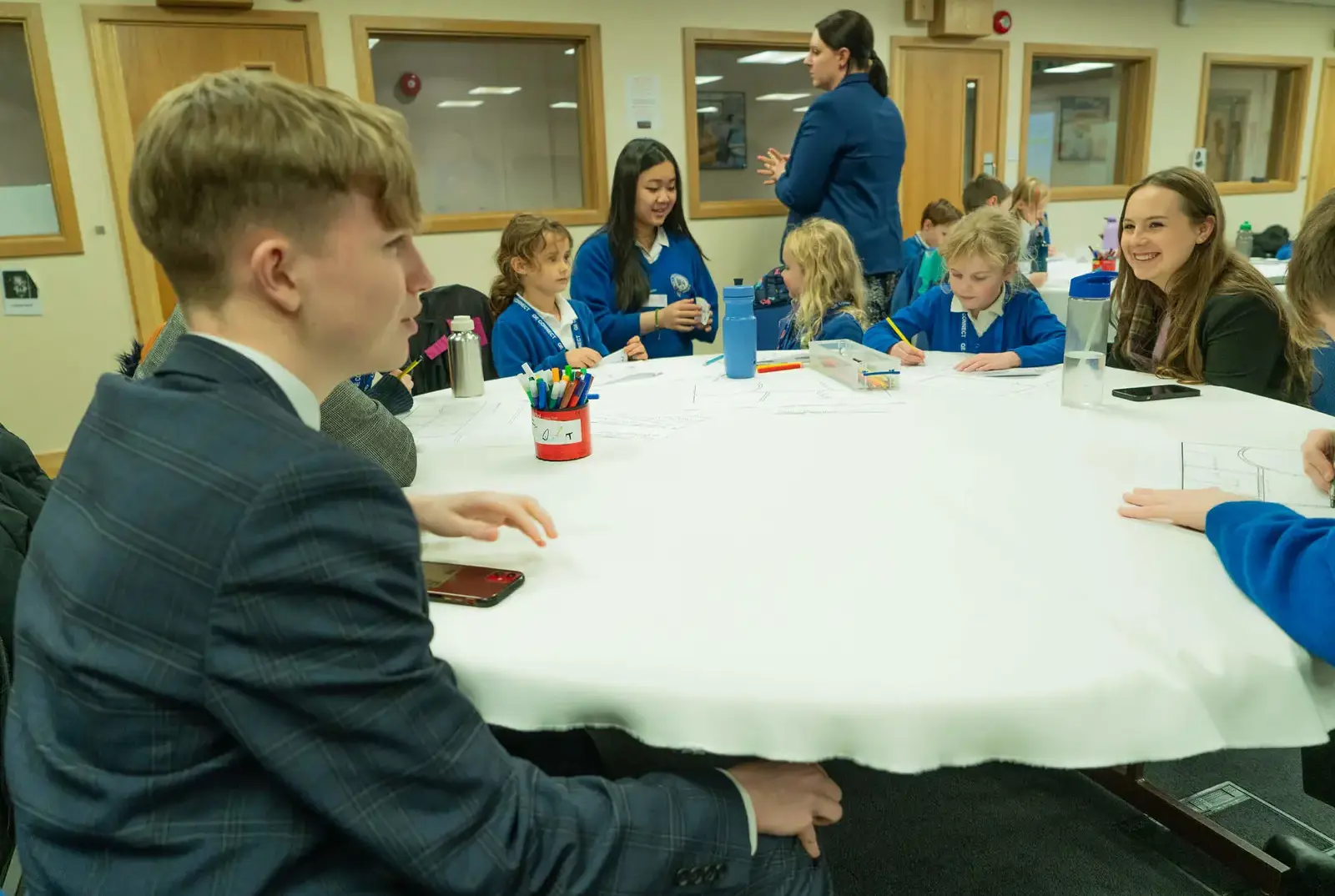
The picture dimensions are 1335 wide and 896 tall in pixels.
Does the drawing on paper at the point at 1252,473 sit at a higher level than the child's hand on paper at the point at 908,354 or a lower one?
lower

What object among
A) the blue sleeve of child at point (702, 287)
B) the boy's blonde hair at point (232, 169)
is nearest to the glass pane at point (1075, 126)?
the blue sleeve of child at point (702, 287)

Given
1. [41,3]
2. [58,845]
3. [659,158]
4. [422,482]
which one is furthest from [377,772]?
[41,3]

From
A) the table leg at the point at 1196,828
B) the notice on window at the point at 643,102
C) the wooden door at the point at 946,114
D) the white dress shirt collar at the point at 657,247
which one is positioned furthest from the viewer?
the wooden door at the point at 946,114

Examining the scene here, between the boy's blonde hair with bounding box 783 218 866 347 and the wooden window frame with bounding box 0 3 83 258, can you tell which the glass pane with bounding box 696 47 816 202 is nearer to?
the boy's blonde hair with bounding box 783 218 866 347

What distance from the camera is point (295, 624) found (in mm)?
588

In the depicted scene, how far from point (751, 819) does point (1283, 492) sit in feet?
2.81

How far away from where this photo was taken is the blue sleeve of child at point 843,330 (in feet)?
8.77

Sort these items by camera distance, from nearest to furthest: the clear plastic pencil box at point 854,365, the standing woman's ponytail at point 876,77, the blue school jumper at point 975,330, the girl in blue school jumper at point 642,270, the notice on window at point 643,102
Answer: the clear plastic pencil box at point 854,365 < the blue school jumper at point 975,330 < the girl in blue school jumper at point 642,270 < the standing woman's ponytail at point 876,77 < the notice on window at point 643,102

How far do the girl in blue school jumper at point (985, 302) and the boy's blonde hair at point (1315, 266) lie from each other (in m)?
1.12

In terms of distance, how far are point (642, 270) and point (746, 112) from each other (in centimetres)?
486

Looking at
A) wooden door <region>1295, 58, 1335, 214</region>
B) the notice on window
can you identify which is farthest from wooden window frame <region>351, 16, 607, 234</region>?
wooden door <region>1295, 58, 1335, 214</region>

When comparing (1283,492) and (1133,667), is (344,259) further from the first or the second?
(1283,492)

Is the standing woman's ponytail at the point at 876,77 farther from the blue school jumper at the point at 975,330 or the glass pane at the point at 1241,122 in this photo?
the glass pane at the point at 1241,122

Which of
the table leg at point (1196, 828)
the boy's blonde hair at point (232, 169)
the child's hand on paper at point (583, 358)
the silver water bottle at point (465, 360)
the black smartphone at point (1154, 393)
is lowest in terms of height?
the table leg at point (1196, 828)
